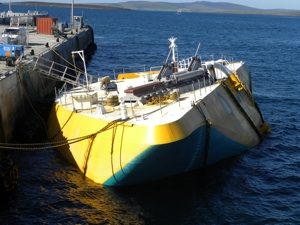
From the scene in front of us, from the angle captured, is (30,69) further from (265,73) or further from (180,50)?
(180,50)

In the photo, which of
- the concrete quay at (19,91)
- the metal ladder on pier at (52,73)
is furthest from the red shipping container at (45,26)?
the metal ladder on pier at (52,73)

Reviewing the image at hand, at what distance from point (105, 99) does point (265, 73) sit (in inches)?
1501

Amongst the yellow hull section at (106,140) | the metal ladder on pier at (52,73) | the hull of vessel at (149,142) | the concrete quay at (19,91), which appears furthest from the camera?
the metal ladder on pier at (52,73)

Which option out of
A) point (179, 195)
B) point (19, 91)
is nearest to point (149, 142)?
point (179, 195)

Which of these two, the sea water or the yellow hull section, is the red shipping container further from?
the yellow hull section

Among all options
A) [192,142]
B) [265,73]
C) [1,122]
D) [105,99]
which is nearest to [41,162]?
[1,122]

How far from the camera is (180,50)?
8556cm

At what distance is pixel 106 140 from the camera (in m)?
23.2

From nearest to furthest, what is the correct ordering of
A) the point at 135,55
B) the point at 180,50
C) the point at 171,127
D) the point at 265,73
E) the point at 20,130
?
the point at 171,127 → the point at 20,130 → the point at 265,73 → the point at 135,55 → the point at 180,50

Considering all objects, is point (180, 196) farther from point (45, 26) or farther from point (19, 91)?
point (45, 26)

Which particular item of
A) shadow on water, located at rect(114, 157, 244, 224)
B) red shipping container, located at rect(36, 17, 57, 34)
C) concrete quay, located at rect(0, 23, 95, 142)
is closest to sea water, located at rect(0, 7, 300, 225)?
shadow on water, located at rect(114, 157, 244, 224)

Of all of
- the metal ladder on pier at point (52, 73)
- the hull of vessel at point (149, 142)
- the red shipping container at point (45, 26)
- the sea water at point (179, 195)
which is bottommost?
the sea water at point (179, 195)

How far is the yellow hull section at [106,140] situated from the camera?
70.9 ft

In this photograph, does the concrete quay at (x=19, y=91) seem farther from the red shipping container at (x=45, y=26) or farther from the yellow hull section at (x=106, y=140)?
the red shipping container at (x=45, y=26)
